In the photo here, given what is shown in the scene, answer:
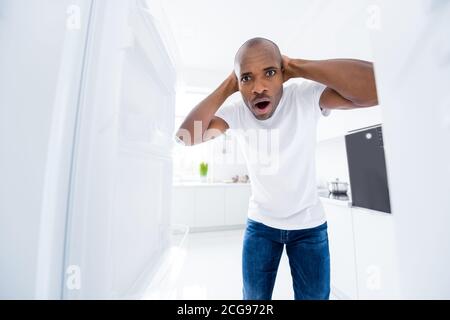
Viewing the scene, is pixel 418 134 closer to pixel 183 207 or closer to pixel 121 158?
pixel 121 158

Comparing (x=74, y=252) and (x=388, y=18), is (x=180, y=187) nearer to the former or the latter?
(x=74, y=252)

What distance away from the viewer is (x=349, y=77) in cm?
58

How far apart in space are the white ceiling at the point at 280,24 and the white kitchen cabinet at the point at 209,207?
6.59ft

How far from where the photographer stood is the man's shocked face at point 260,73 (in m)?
0.64

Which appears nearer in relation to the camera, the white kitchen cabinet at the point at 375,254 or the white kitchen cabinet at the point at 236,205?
the white kitchen cabinet at the point at 375,254

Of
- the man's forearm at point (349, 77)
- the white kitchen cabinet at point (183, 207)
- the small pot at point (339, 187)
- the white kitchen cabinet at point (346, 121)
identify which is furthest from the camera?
the white kitchen cabinet at point (183, 207)

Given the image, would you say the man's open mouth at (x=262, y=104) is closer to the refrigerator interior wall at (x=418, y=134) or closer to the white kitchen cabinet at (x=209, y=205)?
the refrigerator interior wall at (x=418, y=134)

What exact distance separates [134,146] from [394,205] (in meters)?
0.57

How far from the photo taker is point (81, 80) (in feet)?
0.99

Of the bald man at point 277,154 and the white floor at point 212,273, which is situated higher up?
the bald man at point 277,154

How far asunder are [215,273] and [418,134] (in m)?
1.85

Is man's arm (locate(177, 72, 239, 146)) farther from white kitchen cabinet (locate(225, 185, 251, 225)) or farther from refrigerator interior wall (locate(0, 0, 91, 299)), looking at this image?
white kitchen cabinet (locate(225, 185, 251, 225))

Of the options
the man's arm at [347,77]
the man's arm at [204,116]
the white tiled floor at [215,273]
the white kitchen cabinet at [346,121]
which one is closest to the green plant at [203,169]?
the white tiled floor at [215,273]
